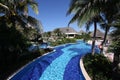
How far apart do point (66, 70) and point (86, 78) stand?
12.2ft

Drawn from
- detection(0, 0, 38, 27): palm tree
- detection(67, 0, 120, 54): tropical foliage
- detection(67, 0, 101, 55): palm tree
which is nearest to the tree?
detection(0, 0, 38, 27): palm tree

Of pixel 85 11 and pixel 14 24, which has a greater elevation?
pixel 85 11

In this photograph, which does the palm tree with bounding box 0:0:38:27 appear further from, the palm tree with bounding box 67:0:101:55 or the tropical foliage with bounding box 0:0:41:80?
the palm tree with bounding box 67:0:101:55

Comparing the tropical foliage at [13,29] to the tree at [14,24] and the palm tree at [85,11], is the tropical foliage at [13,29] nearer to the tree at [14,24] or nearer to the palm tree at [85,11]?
the tree at [14,24]

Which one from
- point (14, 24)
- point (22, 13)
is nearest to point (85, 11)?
point (14, 24)

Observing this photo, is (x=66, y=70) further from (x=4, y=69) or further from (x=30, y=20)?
(x=30, y=20)

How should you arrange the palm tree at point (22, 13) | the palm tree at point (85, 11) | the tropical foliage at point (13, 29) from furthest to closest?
1. the palm tree at point (22, 13)
2. the tropical foliage at point (13, 29)
3. the palm tree at point (85, 11)

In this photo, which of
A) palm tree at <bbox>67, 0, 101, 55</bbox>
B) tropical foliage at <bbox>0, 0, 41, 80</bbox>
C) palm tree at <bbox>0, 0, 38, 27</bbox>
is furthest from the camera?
palm tree at <bbox>0, 0, 38, 27</bbox>

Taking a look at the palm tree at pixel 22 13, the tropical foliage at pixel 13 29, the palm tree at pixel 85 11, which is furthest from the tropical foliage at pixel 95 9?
the tropical foliage at pixel 13 29

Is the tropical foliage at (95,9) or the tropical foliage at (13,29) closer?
the tropical foliage at (95,9)

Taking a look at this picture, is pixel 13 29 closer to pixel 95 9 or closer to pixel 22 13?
pixel 22 13

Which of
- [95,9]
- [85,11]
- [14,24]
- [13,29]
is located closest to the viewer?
[95,9]

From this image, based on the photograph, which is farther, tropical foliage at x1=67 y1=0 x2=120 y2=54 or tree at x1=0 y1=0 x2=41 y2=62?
tree at x1=0 y1=0 x2=41 y2=62

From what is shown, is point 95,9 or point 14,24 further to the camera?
point 14,24
